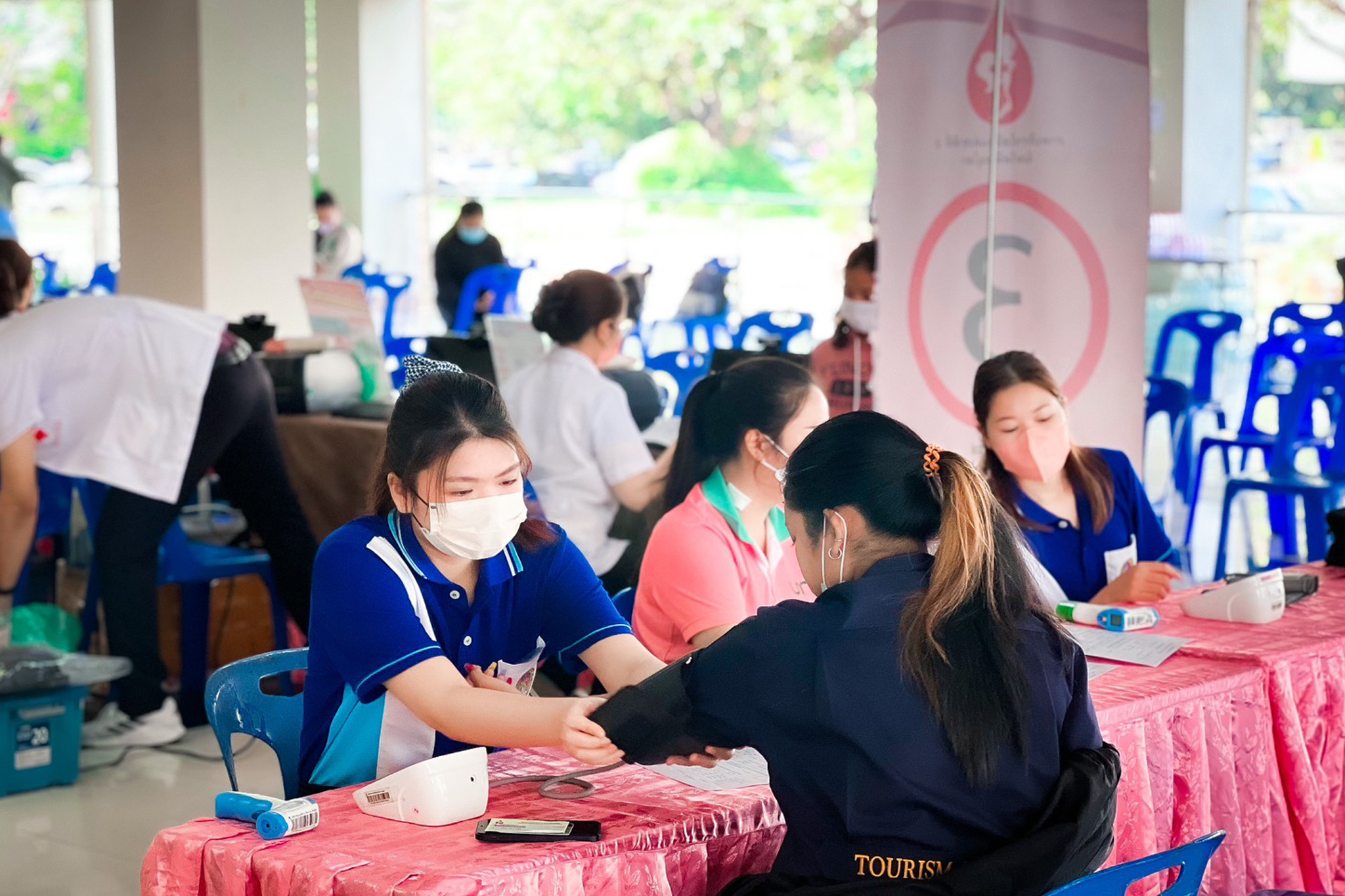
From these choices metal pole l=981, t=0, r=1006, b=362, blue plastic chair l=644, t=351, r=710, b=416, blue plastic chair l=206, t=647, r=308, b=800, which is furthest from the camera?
blue plastic chair l=644, t=351, r=710, b=416

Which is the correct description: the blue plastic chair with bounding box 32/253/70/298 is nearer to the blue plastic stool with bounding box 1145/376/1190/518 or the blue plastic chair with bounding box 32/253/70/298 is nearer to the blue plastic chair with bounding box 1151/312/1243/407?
the blue plastic chair with bounding box 1151/312/1243/407

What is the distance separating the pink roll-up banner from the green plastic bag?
2.12 m

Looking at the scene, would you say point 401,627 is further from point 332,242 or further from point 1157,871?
point 332,242

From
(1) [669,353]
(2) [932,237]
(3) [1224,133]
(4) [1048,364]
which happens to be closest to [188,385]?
(2) [932,237]

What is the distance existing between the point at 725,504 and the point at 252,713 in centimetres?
78

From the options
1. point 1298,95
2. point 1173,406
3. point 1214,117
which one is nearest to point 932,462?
point 1173,406

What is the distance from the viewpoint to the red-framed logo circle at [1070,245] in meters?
3.36

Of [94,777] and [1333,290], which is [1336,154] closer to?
[1333,290]

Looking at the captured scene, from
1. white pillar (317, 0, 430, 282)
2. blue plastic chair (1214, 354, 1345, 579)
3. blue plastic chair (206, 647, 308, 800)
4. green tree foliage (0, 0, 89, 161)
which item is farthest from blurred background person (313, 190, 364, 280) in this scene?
green tree foliage (0, 0, 89, 161)

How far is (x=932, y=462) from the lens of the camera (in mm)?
1501

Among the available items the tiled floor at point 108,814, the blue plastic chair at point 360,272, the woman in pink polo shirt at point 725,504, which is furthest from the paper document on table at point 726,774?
the blue plastic chair at point 360,272

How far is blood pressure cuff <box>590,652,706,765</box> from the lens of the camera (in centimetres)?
154

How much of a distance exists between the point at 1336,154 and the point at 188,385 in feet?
35.0

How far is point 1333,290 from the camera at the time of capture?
11617 mm
